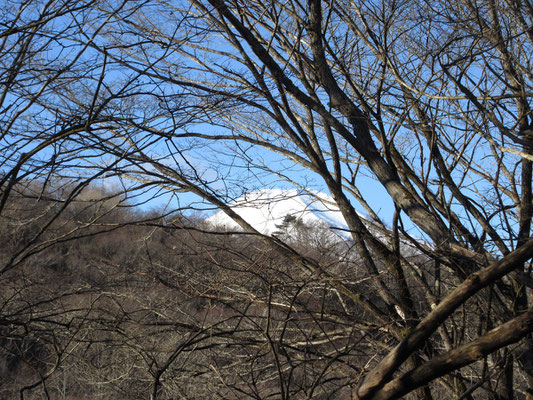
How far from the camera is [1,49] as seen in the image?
277cm

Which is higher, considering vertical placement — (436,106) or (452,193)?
(436,106)

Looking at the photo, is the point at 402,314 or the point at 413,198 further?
the point at 413,198

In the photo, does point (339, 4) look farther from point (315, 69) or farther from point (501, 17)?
point (501, 17)

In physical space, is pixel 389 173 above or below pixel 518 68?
below

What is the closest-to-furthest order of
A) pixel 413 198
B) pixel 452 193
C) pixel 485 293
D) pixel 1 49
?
pixel 1 49
pixel 485 293
pixel 413 198
pixel 452 193

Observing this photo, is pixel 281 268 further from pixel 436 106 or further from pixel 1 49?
pixel 1 49

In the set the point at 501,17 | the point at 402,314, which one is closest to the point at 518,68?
the point at 501,17

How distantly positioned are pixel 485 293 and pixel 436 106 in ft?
5.26

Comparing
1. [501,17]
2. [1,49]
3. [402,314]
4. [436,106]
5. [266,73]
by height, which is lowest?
[402,314]

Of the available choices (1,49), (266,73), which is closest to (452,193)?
(266,73)

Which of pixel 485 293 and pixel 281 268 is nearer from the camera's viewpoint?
pixel 485 293

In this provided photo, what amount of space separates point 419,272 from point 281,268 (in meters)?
1.15

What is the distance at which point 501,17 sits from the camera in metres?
4.22

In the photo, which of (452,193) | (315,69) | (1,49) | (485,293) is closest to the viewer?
(1,49)
